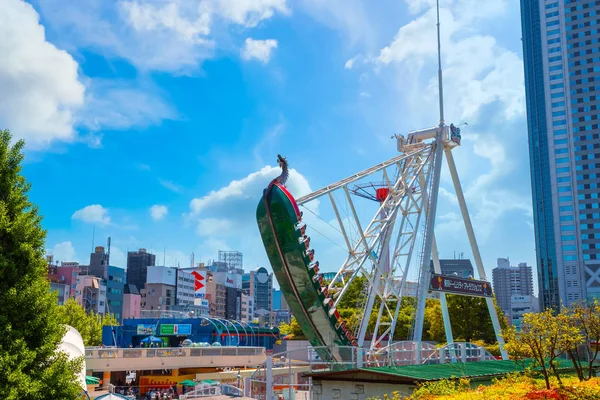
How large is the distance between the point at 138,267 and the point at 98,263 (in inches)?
1149

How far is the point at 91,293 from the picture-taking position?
411 ft

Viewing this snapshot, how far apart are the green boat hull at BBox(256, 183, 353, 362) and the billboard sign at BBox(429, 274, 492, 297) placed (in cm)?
998

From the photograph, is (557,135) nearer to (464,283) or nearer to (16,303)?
(464,283)

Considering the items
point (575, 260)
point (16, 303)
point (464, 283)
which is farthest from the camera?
point (575, 260)

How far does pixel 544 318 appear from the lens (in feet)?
71.6

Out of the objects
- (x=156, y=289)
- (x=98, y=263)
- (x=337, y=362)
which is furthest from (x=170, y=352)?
(x=156, y=289)

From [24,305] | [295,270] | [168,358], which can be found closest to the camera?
[24,305]

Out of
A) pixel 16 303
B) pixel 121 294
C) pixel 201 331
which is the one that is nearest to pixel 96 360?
pixel 201 331

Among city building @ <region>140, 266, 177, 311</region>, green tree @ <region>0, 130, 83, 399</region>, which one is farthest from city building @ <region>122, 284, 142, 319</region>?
green tree @ <region>0, 130, 83, 399</region>

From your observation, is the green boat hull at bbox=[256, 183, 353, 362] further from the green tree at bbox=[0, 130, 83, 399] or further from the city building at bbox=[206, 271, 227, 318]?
the city building at bbox=[206, 271, 227, 318]

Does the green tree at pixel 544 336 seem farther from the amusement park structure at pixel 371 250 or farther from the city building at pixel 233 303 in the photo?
the city building at pixel 233 303

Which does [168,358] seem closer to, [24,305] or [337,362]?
[337,362]

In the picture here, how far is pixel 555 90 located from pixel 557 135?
1010cm

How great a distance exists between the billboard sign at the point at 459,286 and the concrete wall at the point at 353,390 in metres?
14.8
